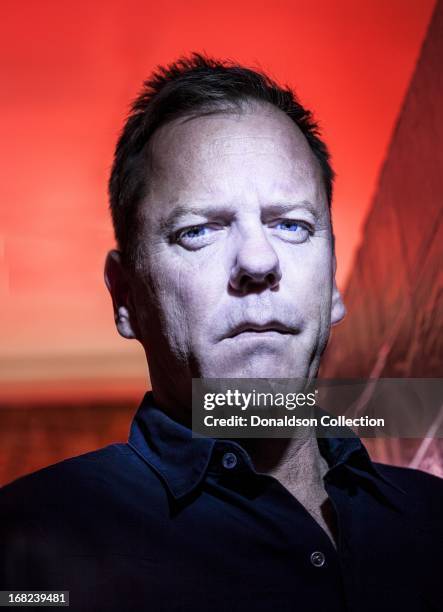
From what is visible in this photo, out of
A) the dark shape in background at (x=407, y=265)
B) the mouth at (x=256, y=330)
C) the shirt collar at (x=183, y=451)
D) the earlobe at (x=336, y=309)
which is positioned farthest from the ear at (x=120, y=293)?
the dark shape in background at (x=407, y=265)

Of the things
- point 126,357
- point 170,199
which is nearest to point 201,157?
point 170,199

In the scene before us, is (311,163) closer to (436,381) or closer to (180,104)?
(180,104)

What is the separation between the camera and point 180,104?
132 cm

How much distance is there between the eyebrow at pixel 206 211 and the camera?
4.03ft

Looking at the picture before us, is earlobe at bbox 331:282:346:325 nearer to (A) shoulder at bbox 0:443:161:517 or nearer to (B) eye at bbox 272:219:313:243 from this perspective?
(B) eye at bbox 272:219:313:243

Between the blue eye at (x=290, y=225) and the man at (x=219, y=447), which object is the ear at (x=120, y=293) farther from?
the blue eye at (x=290, y=225)

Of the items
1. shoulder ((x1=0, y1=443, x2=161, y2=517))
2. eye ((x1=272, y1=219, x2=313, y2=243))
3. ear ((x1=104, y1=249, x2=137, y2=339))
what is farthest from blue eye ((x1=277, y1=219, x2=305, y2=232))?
shoulder ((x1=0, y1=443, x2=161, y2=517))

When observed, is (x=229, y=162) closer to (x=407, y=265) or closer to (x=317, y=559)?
(x=317, y=559)

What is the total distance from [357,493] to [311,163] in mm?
538

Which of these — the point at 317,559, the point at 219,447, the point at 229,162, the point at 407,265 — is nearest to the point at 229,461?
the point at 219,447

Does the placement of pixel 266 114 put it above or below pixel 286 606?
above

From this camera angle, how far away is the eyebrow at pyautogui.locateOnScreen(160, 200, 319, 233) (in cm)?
123

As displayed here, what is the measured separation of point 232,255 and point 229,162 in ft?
0.48

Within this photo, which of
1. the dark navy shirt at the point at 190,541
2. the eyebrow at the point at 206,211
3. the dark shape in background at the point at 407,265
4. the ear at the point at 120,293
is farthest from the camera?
the dark shape in background at the point at 407,265
